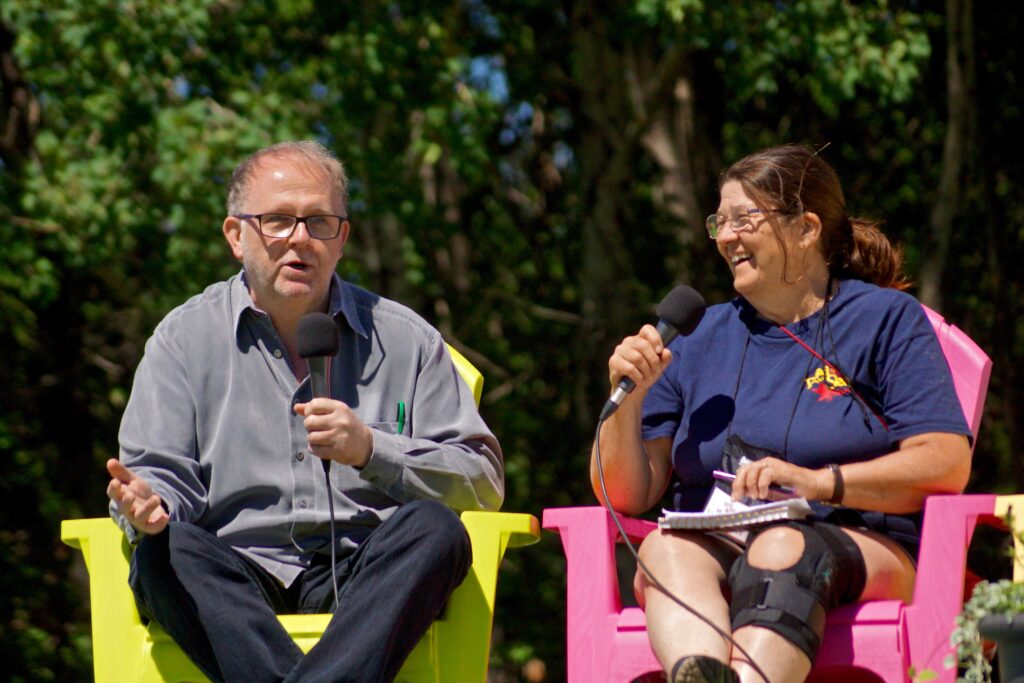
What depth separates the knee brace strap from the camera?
3.18 metres

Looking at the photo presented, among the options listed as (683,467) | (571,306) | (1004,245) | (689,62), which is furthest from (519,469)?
(683,467)

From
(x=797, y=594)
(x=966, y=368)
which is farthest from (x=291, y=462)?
(x=966, y=368)

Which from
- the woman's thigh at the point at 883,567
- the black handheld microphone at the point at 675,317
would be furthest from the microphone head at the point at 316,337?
the woman's thigh at the point at 883,567

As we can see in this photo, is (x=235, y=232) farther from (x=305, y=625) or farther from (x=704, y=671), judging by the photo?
(x=704, y=671)

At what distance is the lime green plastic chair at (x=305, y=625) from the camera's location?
3.54 metres

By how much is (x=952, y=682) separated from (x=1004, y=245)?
5673 millimetres

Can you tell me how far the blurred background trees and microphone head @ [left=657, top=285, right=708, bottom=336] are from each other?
3.94m

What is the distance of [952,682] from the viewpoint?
10.5 feet

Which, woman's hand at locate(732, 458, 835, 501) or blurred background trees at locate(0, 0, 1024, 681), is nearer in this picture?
woman's hand at locate(732, 458, 835, 501)

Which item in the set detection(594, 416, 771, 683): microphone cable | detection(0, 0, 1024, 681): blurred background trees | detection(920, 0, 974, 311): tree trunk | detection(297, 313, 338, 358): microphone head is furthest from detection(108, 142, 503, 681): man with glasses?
detection(920, 0, 974, 311): tree trunk

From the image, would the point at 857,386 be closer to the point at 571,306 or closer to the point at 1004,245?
the point at 1004,245

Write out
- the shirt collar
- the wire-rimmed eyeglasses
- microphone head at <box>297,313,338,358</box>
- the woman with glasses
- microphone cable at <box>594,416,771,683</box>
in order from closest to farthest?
1. microphone cable at <box>594,416,771,683</box>
2. the woman with glasses
3. microphone head at <box>297,313,338,358</box>
4. the wire-rimmed eyeglasses
5. the shirt collar

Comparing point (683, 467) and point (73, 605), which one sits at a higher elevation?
point (683, 467)

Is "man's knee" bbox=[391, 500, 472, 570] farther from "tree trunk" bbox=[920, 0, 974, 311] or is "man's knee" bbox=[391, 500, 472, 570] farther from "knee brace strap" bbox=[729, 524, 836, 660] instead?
"tree trunk" bbox=[920, 0, 974, 311]
